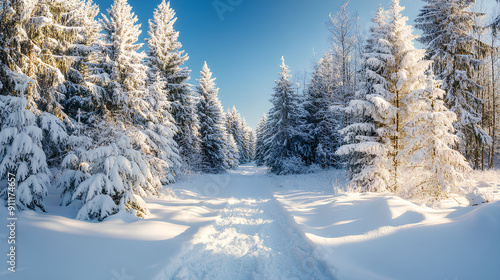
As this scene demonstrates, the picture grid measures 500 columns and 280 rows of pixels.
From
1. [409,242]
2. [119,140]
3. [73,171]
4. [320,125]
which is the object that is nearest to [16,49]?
[73,171]

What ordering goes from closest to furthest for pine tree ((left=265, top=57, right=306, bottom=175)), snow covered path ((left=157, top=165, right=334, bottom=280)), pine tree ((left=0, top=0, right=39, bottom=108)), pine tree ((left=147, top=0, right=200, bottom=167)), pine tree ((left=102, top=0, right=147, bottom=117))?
snow covered path ((left=157, top=165, right=334, bottom=280)), pine tree ((left=0, top=0, right=39, bottom=108)), pine tree ((left=102, top=0, right=147, bottom=117)), pine tree ((left=147, top=0, right=200, bottom=167)), pine tree ((left=265, top=57, right=306, bottom=175))

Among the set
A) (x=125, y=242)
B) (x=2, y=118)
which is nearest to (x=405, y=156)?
(x=125, y=242)

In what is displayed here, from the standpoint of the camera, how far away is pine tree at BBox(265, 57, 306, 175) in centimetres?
2097

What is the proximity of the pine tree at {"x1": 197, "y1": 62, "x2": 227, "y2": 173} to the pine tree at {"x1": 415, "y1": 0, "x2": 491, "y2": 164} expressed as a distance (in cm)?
2022

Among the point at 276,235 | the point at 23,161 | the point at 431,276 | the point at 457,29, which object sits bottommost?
the point at 276,235

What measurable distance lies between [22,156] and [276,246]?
319 inches

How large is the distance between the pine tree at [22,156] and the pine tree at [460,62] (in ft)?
68.3

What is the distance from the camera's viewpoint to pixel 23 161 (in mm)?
5980

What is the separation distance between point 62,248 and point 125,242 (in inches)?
44.2

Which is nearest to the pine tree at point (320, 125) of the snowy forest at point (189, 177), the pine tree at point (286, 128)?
the pine tree at point (286, 128)

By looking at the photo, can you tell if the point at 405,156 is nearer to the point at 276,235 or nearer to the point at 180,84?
the point at 276,235

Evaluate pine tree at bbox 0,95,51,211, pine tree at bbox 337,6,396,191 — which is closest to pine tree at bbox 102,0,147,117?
pine tree at bbox 0,95,51,211

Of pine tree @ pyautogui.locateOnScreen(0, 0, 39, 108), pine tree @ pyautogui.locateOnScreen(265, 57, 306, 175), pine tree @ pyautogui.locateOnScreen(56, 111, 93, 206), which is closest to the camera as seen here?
pine tree @ pyautogui.locateOnScreen(0, 0, 39, 108)

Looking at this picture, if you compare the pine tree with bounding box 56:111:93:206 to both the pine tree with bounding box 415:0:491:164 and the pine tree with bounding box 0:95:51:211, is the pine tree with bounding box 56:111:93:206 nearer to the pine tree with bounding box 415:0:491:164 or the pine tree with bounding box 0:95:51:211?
the pine tree with bounding box 0:95:51:211
